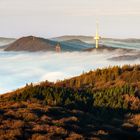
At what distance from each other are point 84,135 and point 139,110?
28.5m

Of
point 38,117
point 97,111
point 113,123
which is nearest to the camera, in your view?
point 38,117

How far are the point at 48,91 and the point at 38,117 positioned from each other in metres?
22.2

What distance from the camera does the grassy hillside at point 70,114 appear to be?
42.6 metres

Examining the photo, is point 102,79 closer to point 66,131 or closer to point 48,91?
point 48,91

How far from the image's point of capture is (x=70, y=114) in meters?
54.5

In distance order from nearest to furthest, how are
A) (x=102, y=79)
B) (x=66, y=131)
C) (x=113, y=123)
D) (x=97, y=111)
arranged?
(x=66, y=131), (x=113, y=123), (x=97, y=111), (x=102, y=79)

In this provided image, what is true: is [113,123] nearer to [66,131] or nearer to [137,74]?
[66,131]

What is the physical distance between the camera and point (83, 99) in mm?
68688

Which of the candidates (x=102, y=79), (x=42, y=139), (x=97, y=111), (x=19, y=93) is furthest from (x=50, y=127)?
(x=102, y=79)

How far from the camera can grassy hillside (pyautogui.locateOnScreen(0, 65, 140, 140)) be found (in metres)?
42.6

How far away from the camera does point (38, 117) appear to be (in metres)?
48.7

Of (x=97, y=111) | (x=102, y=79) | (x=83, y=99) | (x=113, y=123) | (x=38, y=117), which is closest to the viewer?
(x=38, y=117)

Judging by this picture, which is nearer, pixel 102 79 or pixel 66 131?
pixel 66 131

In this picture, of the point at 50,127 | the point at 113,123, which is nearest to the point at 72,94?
the point at 113,123
